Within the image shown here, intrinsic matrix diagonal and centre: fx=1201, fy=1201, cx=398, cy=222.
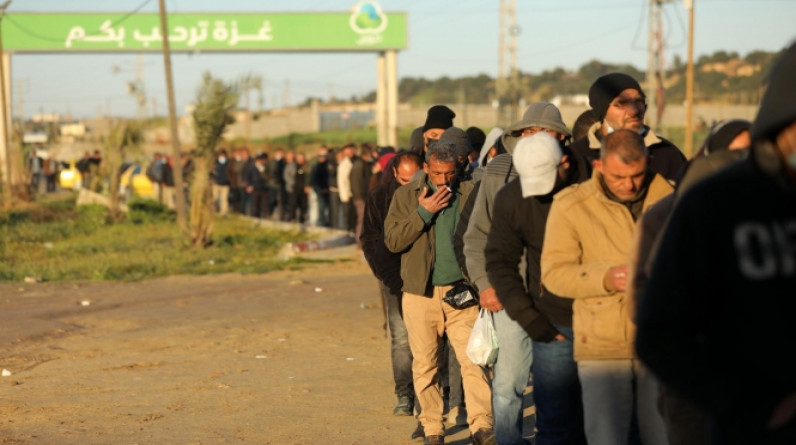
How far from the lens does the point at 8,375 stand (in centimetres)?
1082

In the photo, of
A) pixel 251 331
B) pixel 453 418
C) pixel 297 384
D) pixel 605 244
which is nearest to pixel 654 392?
pixel 605 244

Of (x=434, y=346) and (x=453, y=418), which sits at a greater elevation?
(x=434, y=346)

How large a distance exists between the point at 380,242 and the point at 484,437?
166 centimetres

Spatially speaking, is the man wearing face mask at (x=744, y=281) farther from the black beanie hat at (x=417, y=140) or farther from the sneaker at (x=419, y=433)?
the black beanie hat at (x=417, y=140)

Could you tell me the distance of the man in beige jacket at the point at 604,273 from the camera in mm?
5199

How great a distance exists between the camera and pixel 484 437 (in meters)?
7.38

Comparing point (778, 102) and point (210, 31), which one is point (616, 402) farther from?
point (210, 31)

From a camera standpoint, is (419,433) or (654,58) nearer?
(419,433)

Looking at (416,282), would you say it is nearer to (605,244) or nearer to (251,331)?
(605,244)

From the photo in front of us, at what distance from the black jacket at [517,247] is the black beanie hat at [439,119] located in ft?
11.0

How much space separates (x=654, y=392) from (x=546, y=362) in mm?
698

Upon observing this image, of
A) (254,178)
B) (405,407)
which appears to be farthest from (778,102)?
Result: (254,178)

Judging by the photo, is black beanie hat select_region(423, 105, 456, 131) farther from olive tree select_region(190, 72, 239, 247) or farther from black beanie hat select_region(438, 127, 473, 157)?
olive tree select_region(190, 72, 239, 247)

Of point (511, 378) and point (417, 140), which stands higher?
point (417, 140)
